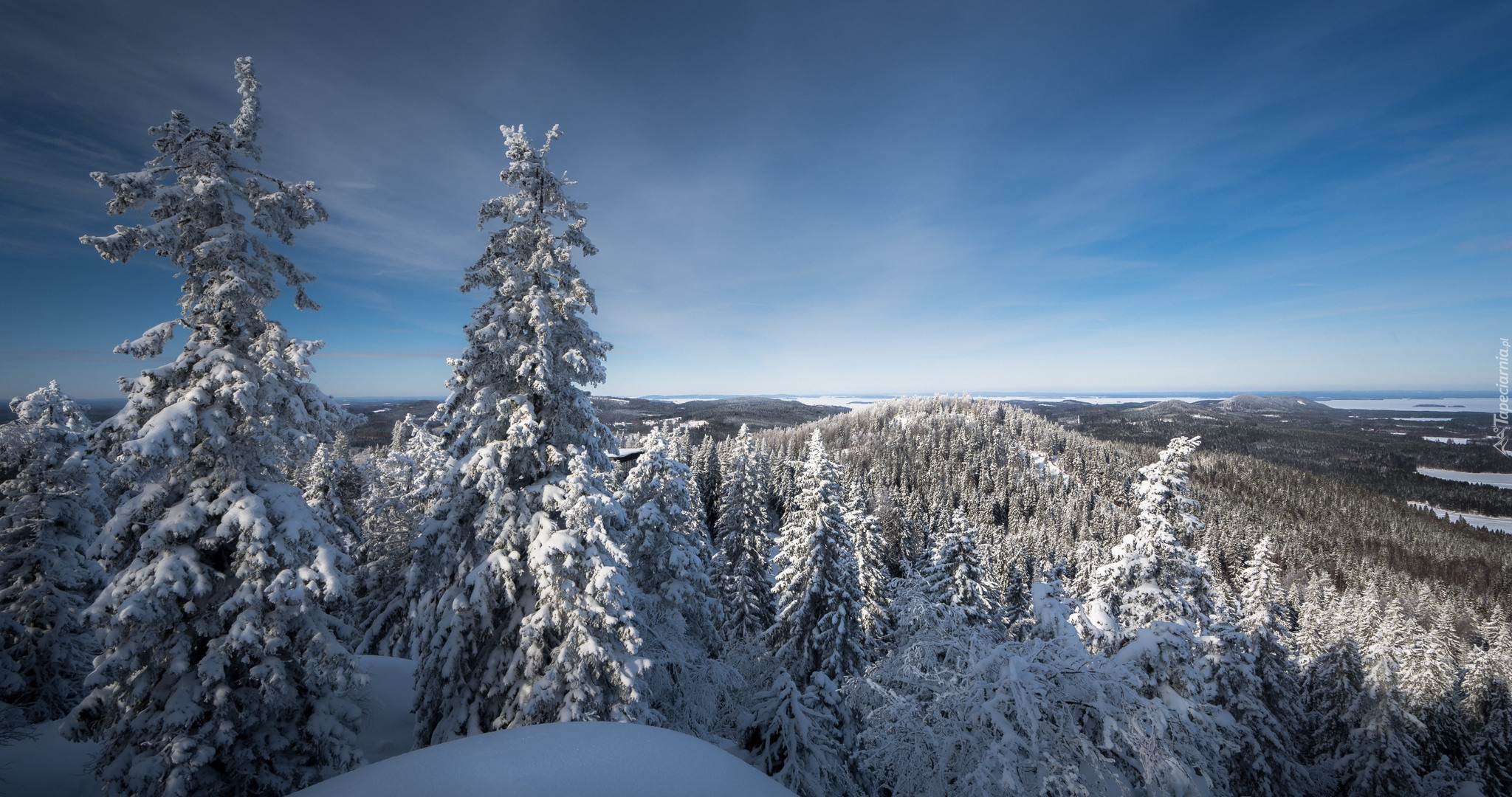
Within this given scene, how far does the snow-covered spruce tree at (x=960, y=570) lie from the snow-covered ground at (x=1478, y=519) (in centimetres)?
17744

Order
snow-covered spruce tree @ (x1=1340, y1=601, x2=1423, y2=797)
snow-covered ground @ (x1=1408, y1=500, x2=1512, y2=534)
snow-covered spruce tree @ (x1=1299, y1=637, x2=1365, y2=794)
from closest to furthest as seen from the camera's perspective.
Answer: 1. snow-covered spruce tree @ (x1=1340, y1=601, x2=1423, y2=797)
2. snow-covered spruce tree @ (x1=1299, y1=637, x2=1365, y2=794)
3. snow-covered ground @ (x1=1408, y1=500, x2=1512, y2=534)

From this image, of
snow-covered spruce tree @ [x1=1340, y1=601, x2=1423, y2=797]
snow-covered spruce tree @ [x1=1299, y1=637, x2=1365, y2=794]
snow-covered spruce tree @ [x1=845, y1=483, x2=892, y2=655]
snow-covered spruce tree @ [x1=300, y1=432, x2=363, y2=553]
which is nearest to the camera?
snow-covered spruce tree @ [x1=1340, y1=601, x2=1423, y2=797]

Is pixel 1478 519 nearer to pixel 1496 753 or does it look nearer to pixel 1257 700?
pixel 1496 753

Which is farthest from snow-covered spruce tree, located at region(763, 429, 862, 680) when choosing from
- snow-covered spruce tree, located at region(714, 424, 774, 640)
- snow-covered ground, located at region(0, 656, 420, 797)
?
snow-covered ground, located at region(0, 656, 420, 797)

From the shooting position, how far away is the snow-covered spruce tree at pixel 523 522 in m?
10.1

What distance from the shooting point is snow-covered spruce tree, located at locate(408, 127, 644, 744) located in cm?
1015

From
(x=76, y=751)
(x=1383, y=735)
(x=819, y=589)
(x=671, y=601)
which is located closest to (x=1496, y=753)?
(x=1383, y=735)

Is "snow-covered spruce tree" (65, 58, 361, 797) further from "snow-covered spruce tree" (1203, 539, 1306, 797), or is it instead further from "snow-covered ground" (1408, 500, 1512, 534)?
"snow-covered ground" (1408, 500, 1512, 534)

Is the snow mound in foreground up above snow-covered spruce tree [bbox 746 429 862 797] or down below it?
above

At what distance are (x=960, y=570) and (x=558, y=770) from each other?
2382 cm

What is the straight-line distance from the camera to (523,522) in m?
10.4

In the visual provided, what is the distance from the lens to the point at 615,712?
34.0 feet

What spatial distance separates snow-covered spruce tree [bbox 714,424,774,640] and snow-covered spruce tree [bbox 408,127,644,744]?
1629 cm

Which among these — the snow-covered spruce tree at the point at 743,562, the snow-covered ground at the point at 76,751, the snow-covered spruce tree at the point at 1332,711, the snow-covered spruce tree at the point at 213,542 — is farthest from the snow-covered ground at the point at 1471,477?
the snow-covered spruce tree at the point at 213,542
